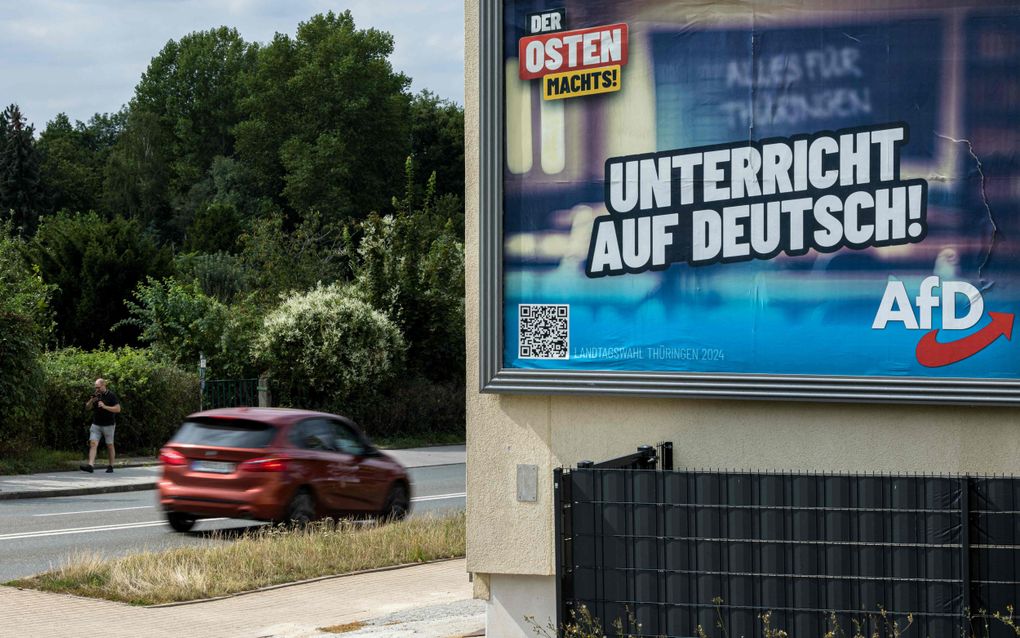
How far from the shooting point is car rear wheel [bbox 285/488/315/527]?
14969 millimetres

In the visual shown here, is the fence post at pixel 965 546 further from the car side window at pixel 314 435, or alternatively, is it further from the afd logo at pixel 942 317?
the car side window at pixel 314 435

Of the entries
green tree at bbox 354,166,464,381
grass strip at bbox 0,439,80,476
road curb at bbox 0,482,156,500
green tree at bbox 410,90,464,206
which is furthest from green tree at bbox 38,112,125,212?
road curb at bbox 0,482,156,500

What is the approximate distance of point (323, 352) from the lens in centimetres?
3272

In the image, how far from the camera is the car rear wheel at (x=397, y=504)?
16.6 metres

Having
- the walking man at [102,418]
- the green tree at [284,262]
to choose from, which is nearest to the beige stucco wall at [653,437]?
the walking man at [102,418]

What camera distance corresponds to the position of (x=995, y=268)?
7.23m

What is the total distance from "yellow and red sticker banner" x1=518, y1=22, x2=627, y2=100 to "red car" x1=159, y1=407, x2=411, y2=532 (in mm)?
7993

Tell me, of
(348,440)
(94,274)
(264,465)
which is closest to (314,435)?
(348,440)

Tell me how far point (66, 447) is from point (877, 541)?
914 inches

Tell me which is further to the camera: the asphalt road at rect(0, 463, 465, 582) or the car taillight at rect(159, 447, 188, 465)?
the car taillight at rect(159, 447, 188, 465)

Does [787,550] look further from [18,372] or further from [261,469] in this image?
[18,372]

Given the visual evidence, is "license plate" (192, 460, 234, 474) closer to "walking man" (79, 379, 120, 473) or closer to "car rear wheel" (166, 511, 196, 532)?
"car rear wheel" (166, 511, 196, 532)

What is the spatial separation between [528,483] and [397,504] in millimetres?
8875

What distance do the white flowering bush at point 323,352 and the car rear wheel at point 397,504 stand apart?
52.4ft
